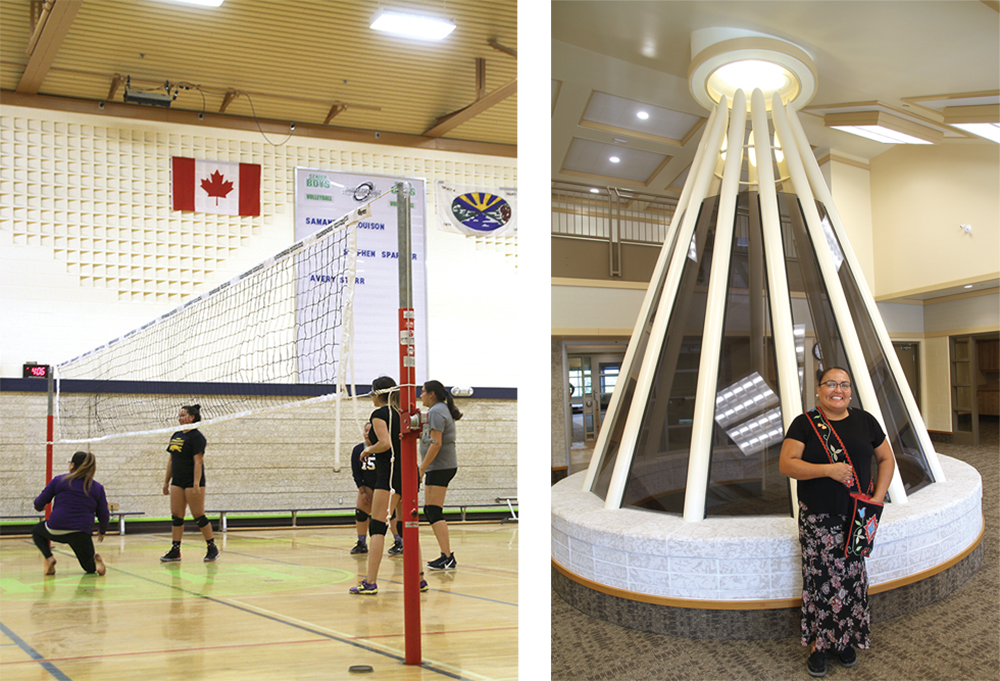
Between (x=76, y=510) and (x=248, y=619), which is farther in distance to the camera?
(x=76, y=510)

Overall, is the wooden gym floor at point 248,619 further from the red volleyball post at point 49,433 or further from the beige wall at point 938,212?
the beige wall at point 938,212

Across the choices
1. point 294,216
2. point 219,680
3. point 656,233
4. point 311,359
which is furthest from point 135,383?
point 656,233

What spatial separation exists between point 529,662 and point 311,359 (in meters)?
5.53

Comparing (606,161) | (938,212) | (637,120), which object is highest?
(637,120)

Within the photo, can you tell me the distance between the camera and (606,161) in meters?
1.93

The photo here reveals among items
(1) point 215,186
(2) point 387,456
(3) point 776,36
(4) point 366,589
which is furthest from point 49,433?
(3) point 776,36

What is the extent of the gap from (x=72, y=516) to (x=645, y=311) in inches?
149

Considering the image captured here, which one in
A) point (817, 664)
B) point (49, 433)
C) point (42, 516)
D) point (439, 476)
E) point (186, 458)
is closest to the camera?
point (817, 664)

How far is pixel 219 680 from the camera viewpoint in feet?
7.10

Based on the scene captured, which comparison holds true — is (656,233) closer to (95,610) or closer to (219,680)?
(219,680)

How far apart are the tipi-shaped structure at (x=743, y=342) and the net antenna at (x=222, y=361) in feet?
14.3

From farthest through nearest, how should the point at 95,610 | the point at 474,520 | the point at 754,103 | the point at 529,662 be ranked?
the point at 474,520 → the point at 95,610 → the point at 754,103 → the point at 529,662

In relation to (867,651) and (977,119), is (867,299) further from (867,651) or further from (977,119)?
(867,651)

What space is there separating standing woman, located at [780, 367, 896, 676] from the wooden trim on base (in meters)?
0.09
